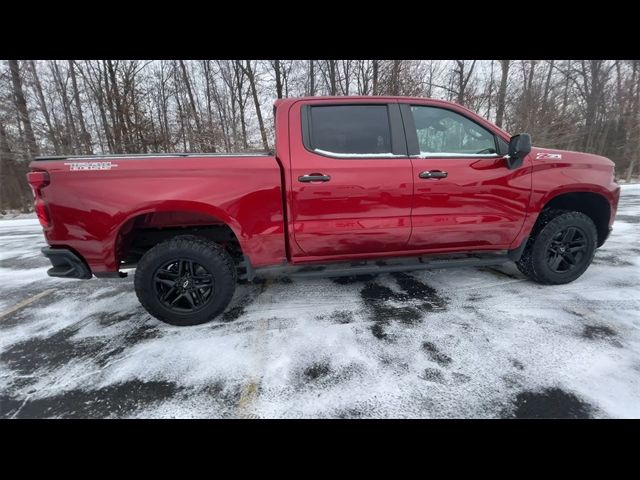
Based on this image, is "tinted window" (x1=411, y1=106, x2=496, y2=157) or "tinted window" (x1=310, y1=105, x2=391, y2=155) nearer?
"tinted window" (x1=310, y1=105, x2=391, y2=155)

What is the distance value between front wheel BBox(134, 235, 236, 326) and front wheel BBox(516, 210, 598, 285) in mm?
3263

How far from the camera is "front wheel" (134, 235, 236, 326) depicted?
2568 millimetres

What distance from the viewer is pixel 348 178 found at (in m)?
2.62

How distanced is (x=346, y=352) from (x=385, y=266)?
3.34 ft

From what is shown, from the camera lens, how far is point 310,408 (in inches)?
69.1

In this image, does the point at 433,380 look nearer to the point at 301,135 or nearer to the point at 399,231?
the point at 399,231

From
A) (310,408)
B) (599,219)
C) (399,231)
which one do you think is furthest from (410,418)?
(599,219)

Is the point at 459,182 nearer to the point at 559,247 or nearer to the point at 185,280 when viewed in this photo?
the point at 559,247

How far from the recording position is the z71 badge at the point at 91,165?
7.60 ft

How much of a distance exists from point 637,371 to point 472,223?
1.57 m

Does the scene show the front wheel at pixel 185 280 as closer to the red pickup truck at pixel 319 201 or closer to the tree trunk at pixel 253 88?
the red pickup truck at pixel 319 201

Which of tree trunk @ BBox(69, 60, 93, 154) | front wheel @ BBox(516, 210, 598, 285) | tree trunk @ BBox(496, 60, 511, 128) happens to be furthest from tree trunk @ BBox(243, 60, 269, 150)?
front wheel @ BBox(516, 210, 598, 285)

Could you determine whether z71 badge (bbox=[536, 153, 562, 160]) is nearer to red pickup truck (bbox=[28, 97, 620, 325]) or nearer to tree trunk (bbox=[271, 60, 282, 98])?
red pickup truck (bbox=[28, 97, 620, 325])
